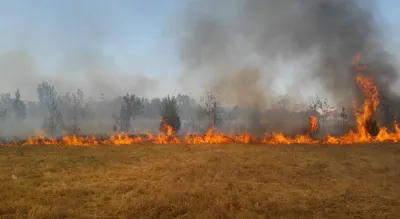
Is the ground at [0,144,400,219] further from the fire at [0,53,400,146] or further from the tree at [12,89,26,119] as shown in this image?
the tree at [12,89,26,119]

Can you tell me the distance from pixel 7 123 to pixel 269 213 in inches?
3174

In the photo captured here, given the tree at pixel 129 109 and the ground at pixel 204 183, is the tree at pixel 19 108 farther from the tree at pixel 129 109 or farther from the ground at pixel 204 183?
the ground at pixel 204 183

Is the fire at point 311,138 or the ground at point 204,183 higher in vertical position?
the fire at point 311,138

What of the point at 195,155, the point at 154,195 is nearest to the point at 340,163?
the point at 195,155

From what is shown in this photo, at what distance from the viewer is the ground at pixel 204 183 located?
12.6 meters

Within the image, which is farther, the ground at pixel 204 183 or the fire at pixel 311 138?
the fire at pixel 311 138

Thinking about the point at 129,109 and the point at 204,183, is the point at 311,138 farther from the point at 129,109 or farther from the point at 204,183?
the point at 129,109

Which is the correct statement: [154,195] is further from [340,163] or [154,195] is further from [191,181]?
[340,163]

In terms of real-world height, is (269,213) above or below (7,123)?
below

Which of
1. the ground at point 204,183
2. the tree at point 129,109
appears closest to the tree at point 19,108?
the tree at point 129,109

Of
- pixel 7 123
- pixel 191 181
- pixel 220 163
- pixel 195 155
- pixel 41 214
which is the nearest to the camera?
pixel 41 214

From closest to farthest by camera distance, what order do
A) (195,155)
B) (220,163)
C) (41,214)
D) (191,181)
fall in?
1. (41,214)
2. (191,181)
3. (220,163)
4. (195,155)

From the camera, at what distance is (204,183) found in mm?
16484

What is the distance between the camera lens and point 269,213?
12.3 metres
